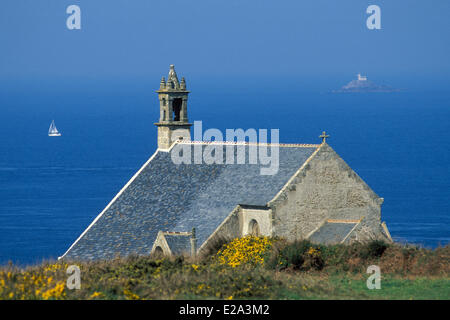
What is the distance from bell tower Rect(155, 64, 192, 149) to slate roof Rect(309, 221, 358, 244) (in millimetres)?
13902

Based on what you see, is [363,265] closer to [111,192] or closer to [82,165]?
[111,192]

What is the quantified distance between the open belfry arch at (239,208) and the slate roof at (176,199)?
0.06 m

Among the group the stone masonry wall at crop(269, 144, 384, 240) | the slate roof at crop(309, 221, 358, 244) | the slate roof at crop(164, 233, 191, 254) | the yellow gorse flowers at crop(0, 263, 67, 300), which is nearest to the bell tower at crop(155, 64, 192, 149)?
the slate roof at crop(164, 233, 191, 254)

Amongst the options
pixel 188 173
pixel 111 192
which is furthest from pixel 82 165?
pixel 188 173

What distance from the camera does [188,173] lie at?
56.2 metres

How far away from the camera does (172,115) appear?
60188 mm

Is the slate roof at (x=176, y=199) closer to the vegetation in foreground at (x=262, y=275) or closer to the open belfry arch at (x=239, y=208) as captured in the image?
the open belfry arch at (x=239, y=208)

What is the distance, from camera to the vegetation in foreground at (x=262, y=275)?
29.4 metres

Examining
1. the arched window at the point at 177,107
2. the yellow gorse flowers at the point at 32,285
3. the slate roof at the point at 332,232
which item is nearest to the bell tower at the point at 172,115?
the arched window at the point at 177,107

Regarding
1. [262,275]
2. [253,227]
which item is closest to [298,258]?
[262,275]

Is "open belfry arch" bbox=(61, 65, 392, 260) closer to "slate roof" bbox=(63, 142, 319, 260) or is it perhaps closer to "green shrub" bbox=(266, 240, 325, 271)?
"slate roof" bbox=(63, 142, 319, 260)

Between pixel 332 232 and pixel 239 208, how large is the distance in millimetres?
5090

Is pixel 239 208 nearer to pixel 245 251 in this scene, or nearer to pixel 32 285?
pixel 245 251

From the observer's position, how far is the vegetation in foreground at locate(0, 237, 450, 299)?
96.3 feet
